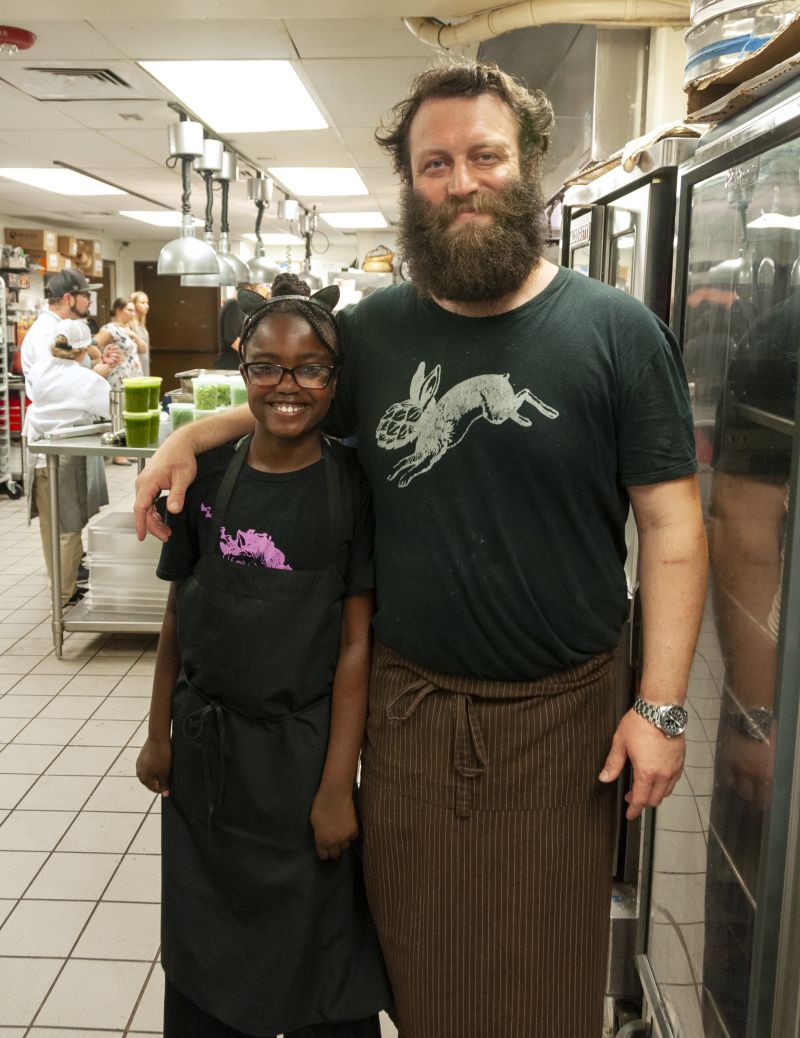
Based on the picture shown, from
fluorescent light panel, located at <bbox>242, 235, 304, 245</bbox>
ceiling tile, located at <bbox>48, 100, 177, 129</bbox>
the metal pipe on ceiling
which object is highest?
fluorescent light panel, located at <bbox>242, 235, 304, 245</bbox>

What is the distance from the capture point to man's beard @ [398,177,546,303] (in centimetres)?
134

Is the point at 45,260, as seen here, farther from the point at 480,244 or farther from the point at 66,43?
the point at 480,244

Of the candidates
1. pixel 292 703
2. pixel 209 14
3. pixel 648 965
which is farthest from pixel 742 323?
pixel 209 14

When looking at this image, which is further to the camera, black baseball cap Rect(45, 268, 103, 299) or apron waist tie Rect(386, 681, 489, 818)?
black baseball cap Rect(45, 268, 103, 299)

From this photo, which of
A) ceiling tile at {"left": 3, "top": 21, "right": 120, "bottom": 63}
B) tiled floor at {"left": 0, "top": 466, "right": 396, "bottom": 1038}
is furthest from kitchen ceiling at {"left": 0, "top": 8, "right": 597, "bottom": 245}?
tiled floor at {"left": 0, "top": 466, "right": 396, "bottom": 1038}

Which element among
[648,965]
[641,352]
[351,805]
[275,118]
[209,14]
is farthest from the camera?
[275,118]

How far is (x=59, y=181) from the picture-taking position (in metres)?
8.27

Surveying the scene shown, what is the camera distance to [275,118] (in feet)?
18.0

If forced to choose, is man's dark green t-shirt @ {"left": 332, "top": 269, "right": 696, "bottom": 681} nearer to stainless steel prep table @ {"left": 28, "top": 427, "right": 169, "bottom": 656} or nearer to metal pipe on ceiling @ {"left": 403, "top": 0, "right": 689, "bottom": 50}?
metal pipe on ceiling @ {"left": 403, "top": 0, "right": 689, "bottom": 50}

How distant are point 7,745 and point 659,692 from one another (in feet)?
9.14

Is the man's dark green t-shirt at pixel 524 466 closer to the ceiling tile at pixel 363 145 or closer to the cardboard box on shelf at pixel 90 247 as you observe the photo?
the ceiling tile at pixel 363 145

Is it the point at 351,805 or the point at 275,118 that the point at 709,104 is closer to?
the point at 351,805

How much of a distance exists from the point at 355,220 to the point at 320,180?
3881 mm

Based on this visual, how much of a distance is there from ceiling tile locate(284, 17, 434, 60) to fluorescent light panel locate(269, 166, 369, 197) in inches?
127
